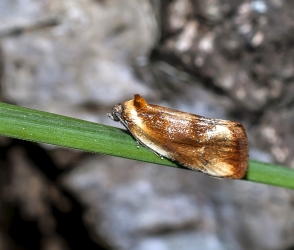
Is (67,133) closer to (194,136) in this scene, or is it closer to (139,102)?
(139,102)

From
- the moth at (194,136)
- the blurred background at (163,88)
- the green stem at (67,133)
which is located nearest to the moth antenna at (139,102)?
the moth at (194,136)

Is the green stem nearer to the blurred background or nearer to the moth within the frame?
the moth

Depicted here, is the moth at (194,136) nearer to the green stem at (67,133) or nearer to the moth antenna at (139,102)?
the moth antenna at (139,102)

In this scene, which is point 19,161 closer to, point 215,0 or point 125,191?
point 125,191

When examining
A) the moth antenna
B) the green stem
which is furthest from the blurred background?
the green stem

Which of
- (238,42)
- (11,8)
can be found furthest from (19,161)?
(238,42)

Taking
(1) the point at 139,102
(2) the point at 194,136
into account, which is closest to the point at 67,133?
(1) the point at 139,102
